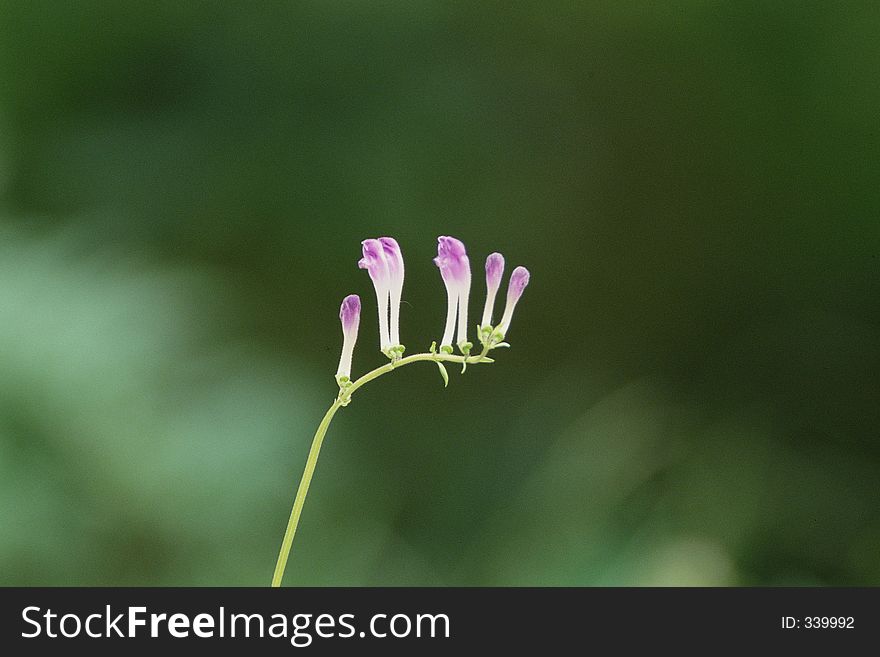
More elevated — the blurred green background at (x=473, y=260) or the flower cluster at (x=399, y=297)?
the blurred green background at (x=473, y=260)

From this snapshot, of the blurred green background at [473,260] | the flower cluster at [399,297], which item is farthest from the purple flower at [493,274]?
the blurred green background at [473,260]

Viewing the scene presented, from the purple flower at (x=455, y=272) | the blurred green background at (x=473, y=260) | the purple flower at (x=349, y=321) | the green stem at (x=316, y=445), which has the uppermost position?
the blurred green background at (x=473, y=260)

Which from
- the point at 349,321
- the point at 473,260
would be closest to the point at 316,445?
the point at 349,321

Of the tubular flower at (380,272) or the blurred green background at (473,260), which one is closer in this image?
the tubular flower at (380,272)

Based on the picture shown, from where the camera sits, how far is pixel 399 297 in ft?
1.80

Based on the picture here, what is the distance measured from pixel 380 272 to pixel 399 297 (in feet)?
0.06

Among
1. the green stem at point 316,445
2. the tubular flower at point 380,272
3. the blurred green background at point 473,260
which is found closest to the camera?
the green stem at point 316,445

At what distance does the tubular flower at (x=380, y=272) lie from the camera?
1.77ft

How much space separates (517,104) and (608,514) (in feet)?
2.70

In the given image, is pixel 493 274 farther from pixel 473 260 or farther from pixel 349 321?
pixel 473 260

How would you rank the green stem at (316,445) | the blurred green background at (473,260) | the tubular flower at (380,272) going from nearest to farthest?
the green stem at (316,445) < the tubular flower at (380,272) < the blurred green background at (473,260)

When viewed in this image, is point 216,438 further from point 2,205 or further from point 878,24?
point 878,24

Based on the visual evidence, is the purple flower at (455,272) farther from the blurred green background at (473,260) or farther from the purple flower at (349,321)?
the blurred green background at (473,260)

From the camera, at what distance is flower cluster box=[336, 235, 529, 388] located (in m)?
0.53
